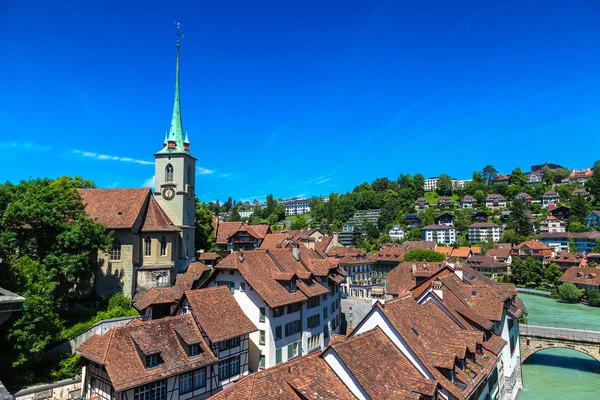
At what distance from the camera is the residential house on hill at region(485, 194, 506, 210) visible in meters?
170

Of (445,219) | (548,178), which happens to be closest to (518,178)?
(548,178)

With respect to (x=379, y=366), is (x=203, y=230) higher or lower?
higher

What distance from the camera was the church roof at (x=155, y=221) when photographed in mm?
43375

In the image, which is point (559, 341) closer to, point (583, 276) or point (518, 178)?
point (583, 276)

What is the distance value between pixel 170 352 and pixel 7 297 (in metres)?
18.6

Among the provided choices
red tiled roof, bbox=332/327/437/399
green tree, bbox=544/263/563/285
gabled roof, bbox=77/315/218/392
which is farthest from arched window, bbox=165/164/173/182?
green tree, bbox=544/263/563/285

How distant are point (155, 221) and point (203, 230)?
18.9m

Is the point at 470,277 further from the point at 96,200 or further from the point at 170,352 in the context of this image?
the point at 96,200

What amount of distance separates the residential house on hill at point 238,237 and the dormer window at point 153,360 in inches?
2127

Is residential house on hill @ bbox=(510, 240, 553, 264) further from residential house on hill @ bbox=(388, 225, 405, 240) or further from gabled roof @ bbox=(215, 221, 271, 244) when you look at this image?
gabled roof @ bbox=(215, 221, 271, 244)

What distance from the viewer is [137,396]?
21594 mm

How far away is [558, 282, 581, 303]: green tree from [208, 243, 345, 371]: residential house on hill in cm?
5786

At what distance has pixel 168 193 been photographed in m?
51.0

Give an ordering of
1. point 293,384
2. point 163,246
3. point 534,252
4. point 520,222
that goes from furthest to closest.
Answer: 1. point 520,222
2. point 534,252
3. point 163,246
4. point 293,384
